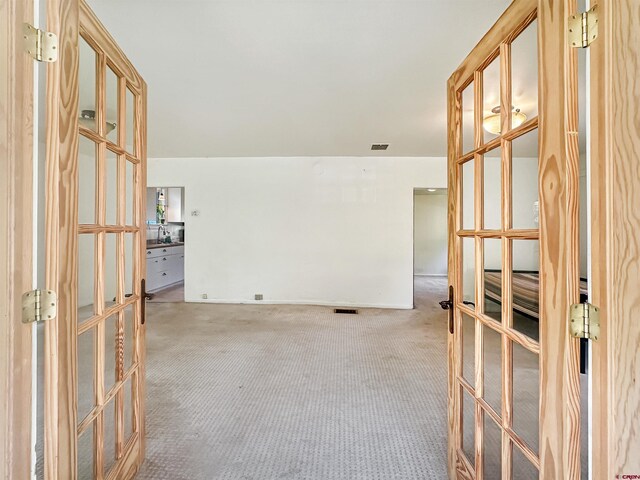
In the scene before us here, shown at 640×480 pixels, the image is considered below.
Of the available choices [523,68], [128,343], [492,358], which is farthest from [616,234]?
[128,343]

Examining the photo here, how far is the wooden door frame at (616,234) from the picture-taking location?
2.19ft

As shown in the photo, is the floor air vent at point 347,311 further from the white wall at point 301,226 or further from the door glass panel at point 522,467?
the door glass panel at point 522,467

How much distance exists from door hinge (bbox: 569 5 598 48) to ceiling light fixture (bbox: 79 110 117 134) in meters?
1.54

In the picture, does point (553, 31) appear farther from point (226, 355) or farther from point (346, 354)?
point (226, 355)

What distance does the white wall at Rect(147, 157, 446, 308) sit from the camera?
183 inches

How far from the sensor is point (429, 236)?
821 centimetres

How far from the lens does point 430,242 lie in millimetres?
8211

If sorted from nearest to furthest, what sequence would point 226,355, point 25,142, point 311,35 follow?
point 25,142 → point 311,35 → point 226,355

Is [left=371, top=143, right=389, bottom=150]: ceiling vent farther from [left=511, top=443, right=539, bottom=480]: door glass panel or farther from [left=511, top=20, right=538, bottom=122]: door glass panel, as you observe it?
[left=511, top=443, right=539, bottom=480]: door glass panel

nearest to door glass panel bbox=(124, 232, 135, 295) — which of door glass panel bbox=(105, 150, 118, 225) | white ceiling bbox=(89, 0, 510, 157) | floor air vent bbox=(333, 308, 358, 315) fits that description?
door glass panel bbox=(105, 150, 118, 225)

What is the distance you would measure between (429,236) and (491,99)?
7146 mm

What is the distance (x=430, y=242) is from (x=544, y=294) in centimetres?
780

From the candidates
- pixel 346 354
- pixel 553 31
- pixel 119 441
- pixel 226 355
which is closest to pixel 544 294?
pixel 553 31

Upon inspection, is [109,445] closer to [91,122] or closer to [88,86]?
[91,122]
